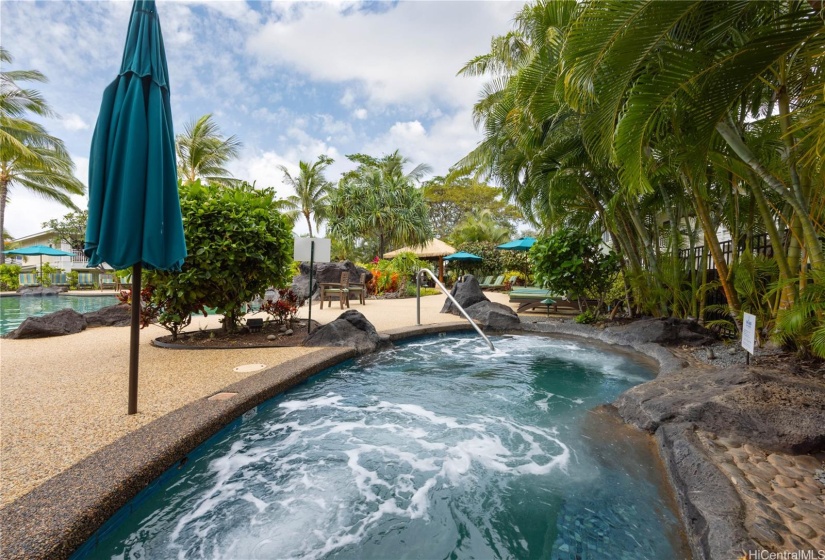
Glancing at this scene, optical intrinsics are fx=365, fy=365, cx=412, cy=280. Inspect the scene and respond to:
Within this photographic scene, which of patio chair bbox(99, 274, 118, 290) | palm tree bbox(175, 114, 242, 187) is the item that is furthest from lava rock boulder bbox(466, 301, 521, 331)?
→ patio chair bbox(99, 274, 118, 290)

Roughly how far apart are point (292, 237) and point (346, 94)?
11.3 m

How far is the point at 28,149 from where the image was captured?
15.5m

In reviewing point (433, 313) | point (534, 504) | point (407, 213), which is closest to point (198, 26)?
point (433, 313)

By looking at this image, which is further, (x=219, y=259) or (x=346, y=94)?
(x=346, y=94)

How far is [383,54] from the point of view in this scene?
737 cm

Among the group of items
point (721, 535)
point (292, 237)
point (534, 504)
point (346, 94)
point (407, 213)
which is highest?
point (346, 94)

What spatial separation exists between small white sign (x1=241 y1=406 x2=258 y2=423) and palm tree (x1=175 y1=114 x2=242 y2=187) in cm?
1918

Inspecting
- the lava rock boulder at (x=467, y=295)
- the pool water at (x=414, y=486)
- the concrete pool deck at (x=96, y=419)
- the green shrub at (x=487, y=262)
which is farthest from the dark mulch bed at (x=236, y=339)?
the green shrub at (x=487, y=262)

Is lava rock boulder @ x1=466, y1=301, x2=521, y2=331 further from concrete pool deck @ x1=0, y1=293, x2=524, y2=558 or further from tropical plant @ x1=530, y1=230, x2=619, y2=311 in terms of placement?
concrete pool deck @ x1=0, y1=293, x2=524, y2=558

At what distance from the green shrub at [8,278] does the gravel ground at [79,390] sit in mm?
19077

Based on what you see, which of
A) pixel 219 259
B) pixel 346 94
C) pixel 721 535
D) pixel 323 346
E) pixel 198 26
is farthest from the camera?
pixel 346 94

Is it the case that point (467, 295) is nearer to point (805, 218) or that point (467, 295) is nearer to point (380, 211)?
point (805, 218)

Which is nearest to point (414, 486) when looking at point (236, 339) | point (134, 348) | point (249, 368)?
point (134, 348)

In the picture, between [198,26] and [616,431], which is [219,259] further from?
[198,26]
